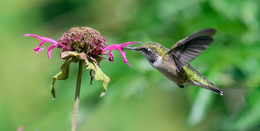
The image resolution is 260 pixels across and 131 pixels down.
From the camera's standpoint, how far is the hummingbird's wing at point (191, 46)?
4.63ft

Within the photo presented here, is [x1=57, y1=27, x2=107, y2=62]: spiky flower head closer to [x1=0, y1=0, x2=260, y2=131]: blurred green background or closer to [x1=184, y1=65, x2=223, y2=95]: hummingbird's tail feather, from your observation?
[x1=0, y1=0, x2=260, y2=131]: blurred green background

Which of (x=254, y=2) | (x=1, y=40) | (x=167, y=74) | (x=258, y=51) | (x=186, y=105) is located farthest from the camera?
(x=1, y=40)

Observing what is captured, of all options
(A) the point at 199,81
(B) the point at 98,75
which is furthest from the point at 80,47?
(A) the point at 199,81

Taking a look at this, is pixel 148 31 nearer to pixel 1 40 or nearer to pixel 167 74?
pixel 167 74

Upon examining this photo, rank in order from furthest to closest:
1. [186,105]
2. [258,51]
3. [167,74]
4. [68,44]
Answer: [186,105]
[258,51]
[167,74]
[68,44]

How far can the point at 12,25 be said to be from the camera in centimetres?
447

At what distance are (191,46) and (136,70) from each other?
0.69 m

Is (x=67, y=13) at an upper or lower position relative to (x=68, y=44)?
upper

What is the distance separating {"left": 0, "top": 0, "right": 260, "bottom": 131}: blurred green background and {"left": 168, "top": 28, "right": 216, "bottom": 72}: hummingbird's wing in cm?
35

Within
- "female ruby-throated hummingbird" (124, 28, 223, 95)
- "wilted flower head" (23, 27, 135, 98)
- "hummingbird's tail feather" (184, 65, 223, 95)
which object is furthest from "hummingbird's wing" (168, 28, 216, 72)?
"wilted flower head" (23, 27, 135, 98)

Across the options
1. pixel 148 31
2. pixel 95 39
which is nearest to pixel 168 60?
pixel 95 39

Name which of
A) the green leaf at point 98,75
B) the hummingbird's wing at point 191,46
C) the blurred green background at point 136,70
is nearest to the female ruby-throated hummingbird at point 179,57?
the hummingbird's wing at point 191,46

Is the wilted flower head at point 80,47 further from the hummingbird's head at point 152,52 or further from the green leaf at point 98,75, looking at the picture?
the hummingbird's head at point 152,52

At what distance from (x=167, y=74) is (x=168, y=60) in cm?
7
